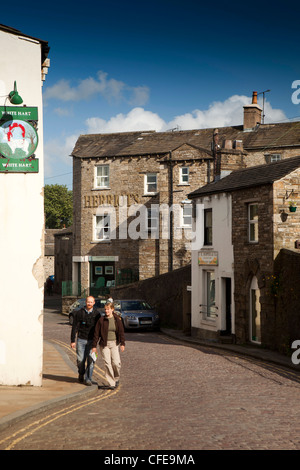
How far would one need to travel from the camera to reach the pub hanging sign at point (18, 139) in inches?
543

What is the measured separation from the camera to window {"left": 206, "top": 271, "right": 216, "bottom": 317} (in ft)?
88.6

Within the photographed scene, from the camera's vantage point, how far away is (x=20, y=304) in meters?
13.7

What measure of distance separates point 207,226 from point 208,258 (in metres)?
1.51

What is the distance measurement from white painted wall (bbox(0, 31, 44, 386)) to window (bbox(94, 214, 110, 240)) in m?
32.5

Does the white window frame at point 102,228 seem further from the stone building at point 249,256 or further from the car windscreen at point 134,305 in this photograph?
the stone building at point 249,256

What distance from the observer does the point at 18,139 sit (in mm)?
13914

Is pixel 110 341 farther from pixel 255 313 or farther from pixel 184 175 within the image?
pixel 184 175

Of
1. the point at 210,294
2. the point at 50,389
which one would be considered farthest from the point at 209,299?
the point at 50,389

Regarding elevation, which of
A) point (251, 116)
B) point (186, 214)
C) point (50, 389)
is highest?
point (251, 116)

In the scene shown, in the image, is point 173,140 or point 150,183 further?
point 173,140

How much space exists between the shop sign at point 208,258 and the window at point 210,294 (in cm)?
48
